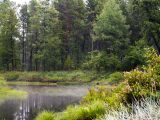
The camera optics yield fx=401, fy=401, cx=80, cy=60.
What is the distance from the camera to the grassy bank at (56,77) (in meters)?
47.8

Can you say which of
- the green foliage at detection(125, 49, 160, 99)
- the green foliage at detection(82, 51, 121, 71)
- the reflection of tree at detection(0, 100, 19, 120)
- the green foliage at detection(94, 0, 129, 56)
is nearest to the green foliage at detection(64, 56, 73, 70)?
the green foliage at detection(82, 51, 121, 71)

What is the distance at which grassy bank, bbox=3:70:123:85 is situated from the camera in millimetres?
47750

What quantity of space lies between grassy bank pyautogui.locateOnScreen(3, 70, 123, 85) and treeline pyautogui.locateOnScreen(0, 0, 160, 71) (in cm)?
250

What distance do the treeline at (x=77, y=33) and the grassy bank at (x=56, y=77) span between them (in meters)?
2.50

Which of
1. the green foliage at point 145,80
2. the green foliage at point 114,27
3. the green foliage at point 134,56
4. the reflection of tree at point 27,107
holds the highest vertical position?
the green foliage at point 114,27

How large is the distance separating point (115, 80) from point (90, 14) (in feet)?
77.5

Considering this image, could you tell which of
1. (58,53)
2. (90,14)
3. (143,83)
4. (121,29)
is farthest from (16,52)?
(143,83)

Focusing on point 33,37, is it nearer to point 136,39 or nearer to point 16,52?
point 16,52

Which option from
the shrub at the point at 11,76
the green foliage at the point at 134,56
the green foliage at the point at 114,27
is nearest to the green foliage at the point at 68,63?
the green foliage at the point at 114,27

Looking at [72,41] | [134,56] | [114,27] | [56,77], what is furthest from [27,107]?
[72,41]

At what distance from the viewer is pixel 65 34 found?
200ft

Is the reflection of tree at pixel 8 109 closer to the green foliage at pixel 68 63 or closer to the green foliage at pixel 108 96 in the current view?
the green foliage at pixel 108 96

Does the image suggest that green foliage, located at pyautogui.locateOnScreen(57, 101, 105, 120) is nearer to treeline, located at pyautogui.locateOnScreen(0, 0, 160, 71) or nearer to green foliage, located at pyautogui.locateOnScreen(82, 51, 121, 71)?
treeline, located at pyautogui.locateOnScreen(0, 0, 160, 71)

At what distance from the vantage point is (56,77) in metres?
50.9
